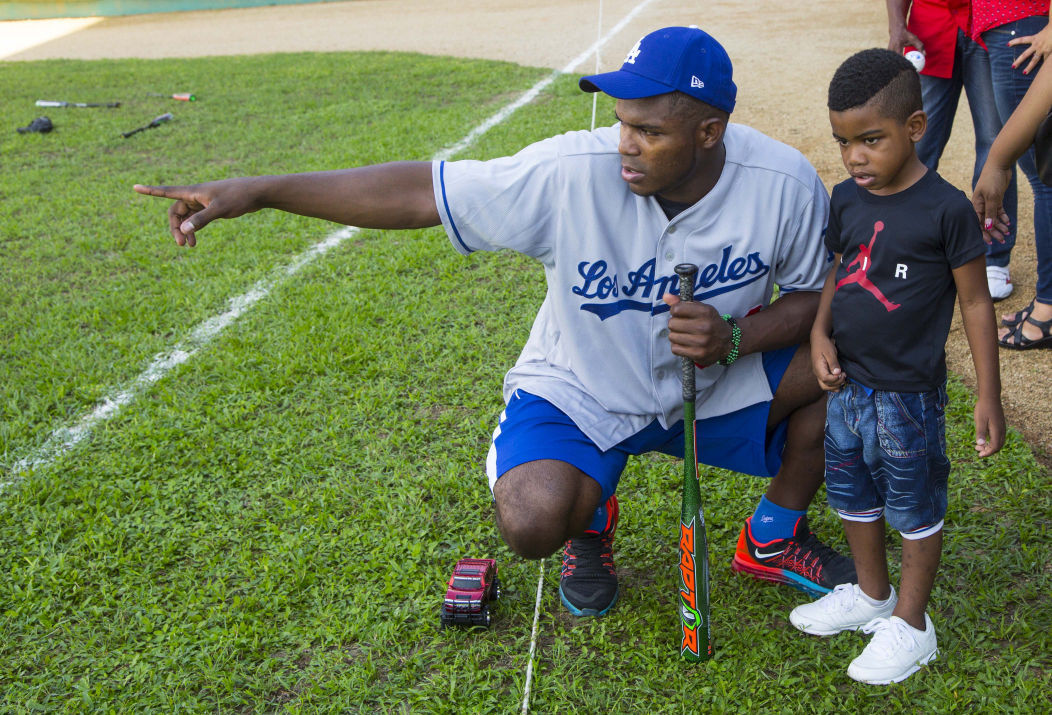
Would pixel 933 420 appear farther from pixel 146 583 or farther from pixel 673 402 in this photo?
pixel 146 583

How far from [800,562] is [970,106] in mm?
2605

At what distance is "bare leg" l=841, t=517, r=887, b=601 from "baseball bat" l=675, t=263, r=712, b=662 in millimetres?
434

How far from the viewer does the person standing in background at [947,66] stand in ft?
13.8

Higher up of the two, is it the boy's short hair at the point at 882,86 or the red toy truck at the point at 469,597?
the boy's short hair at the point at 882,86

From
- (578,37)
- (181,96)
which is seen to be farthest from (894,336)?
(578,37)

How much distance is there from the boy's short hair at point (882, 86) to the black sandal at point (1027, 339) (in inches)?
88.8

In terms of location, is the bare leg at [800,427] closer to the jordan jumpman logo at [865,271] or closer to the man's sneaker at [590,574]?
the jordan jumpman logo at [865,271]

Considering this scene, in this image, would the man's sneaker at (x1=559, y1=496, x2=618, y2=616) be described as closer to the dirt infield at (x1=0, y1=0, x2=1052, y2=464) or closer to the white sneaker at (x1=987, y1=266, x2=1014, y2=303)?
the dirt infield at (x1=0, y1=0, x2=1052, y2=464)

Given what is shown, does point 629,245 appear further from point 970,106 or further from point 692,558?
point 970,106

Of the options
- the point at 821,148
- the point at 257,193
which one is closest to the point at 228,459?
the point at 257,193

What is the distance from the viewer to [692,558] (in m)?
2.58

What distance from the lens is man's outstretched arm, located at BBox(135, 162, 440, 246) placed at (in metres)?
2.54

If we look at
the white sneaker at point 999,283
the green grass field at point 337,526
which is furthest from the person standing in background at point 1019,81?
the green grass field at point 337,526

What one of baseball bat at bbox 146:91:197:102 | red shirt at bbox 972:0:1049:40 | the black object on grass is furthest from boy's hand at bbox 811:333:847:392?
baseball bat at bbox 146:91:197:102
